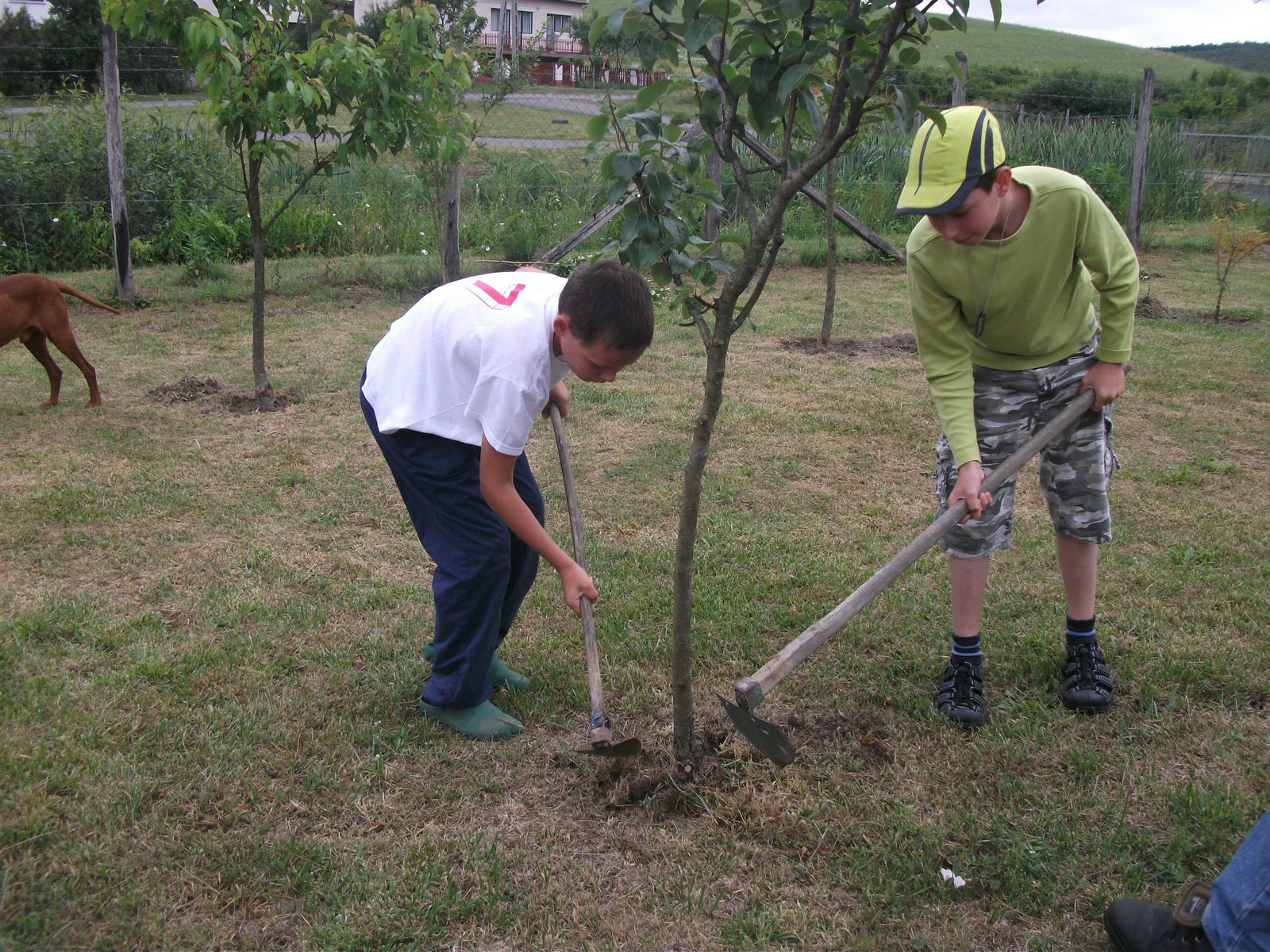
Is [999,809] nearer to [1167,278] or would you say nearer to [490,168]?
[1167,278]

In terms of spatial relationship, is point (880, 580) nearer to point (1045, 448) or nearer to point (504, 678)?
point (1045, 448)

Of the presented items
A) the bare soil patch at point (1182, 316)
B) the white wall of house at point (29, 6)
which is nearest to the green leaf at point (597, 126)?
the bare soil patch at point (1182, 316)

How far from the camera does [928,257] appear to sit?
2.67 meters

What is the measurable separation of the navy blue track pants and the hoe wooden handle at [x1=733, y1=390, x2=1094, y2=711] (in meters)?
0.80

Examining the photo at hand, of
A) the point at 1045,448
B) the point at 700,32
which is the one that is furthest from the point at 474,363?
the point at 1045,448

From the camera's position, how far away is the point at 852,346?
773 cm

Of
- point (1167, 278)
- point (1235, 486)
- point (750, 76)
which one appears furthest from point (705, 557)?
point (1167, 278)

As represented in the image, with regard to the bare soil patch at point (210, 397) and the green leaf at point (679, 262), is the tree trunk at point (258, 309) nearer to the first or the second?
the bare soil patch at point (210, 397)

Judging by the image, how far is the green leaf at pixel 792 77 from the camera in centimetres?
197

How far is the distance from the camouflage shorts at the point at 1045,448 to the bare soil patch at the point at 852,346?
463 centimetres

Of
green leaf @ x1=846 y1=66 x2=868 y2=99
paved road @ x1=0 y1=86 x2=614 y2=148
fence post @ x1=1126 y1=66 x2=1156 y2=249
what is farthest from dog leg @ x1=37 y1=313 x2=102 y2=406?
fence post @ x1=1126 y1=66 x2=1156 y2=249

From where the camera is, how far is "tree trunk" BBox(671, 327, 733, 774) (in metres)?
2.35

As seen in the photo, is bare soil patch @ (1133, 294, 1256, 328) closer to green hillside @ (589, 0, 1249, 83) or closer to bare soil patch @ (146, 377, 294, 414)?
bare soil patch @ (146, 377, 294, 414)

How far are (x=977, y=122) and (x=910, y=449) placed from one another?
3.28 metres
